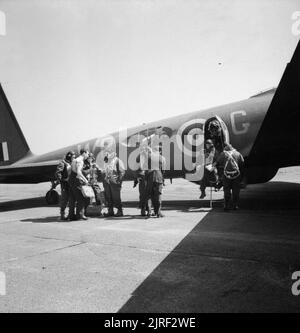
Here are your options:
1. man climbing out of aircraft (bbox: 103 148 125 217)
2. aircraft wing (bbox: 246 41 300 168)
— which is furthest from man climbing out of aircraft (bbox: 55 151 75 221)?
aircraft wing (bbox: 246 41 300 168)

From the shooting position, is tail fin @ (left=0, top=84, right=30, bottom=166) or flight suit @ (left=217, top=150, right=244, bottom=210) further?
tail fin @ (left=0, top=84, right=30, bottom=166)

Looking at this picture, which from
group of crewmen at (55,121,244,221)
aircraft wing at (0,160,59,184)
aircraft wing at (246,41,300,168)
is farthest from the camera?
aircraft wing at (0,160,59,184)

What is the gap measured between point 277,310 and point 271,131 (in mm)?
5603

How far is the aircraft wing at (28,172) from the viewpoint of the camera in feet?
41.2

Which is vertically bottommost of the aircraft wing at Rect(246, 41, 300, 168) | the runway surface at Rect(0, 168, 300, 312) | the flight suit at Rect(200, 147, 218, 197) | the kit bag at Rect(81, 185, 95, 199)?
the runway surface at Rect(0, 168, 300, 312)

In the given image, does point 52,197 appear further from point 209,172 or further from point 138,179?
point 209,172

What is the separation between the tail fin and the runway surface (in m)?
9.28

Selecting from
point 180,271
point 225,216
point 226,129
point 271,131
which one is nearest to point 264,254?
point 180,271

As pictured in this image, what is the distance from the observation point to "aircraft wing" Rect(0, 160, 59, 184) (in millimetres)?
12570

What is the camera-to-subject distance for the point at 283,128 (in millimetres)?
7543

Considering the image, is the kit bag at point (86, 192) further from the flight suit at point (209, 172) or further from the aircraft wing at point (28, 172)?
the aircraft wing at point (28, 172)

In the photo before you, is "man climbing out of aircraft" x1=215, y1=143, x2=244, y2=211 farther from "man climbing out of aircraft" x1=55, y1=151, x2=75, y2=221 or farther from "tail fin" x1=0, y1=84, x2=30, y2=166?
"tail fin" x1=0, y1=84, x2=30, y2=166

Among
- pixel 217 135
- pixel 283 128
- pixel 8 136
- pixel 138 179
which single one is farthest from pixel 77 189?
pixel 8 136

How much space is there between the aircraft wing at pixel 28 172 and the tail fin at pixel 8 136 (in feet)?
6.23
